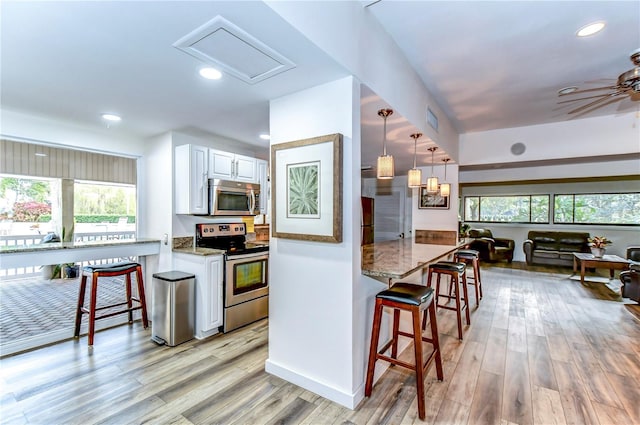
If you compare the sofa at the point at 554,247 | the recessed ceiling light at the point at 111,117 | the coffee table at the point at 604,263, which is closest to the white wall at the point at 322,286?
the recessed ceiling light at the point at 111,117

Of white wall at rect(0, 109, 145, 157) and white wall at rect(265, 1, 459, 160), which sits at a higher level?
white wall at rect(265, 1, 459, 160)

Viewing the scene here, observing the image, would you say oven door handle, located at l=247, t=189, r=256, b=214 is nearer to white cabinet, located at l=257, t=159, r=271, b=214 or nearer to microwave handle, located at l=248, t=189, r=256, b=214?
microwave handle, located at l=248, t=189, r=256, b=214

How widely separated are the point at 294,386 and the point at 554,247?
7.80 m

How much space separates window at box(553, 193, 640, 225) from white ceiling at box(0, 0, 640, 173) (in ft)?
17.7

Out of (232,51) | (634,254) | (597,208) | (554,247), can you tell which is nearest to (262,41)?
(232,51)

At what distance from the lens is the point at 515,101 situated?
3.54 m

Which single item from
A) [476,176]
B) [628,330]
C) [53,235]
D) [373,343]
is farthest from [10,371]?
[476,176]

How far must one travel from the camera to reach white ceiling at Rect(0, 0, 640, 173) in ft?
4.69

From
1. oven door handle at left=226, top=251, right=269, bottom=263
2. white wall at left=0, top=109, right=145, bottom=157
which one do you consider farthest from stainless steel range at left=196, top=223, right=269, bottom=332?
white wall at left=0, top=109, right=145, bottom=157

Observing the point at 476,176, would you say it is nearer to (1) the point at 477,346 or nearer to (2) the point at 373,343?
(1) the point at 477,346

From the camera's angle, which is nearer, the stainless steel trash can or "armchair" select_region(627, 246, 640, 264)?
the stainless steel trash can

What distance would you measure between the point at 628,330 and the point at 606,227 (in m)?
5.18

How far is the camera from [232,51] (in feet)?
5.44

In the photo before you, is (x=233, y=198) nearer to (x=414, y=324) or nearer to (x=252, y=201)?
(x=252, y=201)
